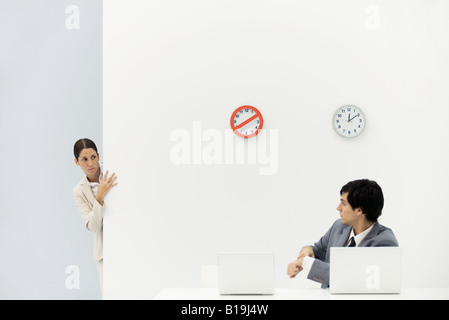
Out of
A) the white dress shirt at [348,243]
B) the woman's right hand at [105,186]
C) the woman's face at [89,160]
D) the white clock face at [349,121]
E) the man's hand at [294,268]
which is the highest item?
the white clock face at [349,121]

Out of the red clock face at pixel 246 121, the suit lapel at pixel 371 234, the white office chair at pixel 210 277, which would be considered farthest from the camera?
the red clock face at pixel 246 121

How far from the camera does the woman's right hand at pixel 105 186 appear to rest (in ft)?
15.5

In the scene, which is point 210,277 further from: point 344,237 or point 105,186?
point 105,186

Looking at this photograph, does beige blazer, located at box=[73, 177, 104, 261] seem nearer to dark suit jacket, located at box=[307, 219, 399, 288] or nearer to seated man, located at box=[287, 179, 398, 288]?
dark suit jacket, located at box=[307, 219, 399, 288]

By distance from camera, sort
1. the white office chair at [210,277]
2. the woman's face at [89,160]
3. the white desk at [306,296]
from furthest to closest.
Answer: the woman's face at [89,160] < the white office chair at [210,277] < the white desk at [306,296]

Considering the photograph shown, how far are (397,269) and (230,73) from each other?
2308mm

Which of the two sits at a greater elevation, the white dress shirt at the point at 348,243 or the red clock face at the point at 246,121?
the red clock face at the point at 246,121

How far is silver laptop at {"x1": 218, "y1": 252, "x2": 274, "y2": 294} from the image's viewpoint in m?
2.98

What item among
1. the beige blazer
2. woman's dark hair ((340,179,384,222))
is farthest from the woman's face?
woman's dark hair ((340,179,384,222))

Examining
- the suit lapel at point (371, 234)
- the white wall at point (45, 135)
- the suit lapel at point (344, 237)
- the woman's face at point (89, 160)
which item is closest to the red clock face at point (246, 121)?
the woman's face at point (89, 160)

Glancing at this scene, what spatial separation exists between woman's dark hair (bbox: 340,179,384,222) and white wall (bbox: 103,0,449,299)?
1194 mm

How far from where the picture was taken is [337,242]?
3.69 meters

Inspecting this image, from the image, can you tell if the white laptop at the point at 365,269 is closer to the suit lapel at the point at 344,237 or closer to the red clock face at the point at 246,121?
the suit lapel at the point at 344,237

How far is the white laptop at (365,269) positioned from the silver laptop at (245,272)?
12.9 inches
